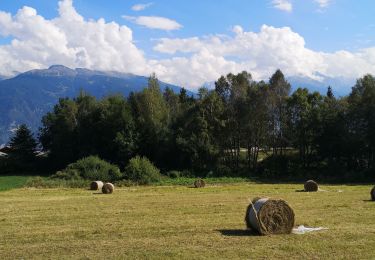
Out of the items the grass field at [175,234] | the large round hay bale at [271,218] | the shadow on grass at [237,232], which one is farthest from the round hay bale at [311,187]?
the shadow on grass at [237,232]

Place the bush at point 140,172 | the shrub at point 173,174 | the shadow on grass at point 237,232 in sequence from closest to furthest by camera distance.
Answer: the shadow on grass at point 237,232
the bush at point 140,172
the shrub at point 173,174

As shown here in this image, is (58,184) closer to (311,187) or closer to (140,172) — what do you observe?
(140,172)

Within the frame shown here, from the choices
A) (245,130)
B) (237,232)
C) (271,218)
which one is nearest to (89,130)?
(245,130)

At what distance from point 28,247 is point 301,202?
16351 millimetres

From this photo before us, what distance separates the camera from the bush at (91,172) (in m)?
56.1

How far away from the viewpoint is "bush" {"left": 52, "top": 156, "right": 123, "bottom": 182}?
5614cm

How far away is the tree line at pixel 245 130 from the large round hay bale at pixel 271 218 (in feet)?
145

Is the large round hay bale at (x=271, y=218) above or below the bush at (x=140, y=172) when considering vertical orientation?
below

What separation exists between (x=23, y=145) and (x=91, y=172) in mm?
27749

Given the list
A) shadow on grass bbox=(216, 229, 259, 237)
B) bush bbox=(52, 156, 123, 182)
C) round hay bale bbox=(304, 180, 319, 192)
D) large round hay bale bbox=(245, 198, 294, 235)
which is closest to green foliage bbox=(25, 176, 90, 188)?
bush bbox=(52, 156, 123, 182)

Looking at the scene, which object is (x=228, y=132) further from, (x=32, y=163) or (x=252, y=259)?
(x=252, y=259)

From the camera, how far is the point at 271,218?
1711cm

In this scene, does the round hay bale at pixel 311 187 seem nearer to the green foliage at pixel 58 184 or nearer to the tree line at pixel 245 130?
the green foliage at pixel 58 184

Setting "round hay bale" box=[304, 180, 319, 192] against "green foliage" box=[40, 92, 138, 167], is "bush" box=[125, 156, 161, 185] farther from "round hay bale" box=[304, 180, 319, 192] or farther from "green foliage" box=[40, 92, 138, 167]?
"round hay bale" box=[304, 180, 319, 192]
